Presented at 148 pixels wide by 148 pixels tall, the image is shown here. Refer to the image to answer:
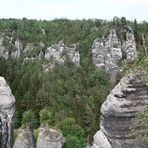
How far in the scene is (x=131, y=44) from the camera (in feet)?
530

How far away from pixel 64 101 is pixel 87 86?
24468 mm

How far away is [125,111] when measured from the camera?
1842 cm

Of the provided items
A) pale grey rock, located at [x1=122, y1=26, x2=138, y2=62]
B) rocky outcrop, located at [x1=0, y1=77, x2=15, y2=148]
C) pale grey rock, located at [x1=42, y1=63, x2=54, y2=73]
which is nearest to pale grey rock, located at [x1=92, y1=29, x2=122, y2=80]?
pale grey rock, located at [x1=122, y1=26, x2=138, y2=62]

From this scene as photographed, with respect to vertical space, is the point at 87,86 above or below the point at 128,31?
below

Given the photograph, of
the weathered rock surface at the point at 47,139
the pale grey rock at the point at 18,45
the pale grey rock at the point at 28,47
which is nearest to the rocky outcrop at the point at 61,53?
the pale grey rock at the point at 28,47

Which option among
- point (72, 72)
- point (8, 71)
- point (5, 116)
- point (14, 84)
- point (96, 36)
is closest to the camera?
point (5, 116)

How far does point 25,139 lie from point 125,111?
13722 mm

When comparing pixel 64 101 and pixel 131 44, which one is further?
pixel 131 44

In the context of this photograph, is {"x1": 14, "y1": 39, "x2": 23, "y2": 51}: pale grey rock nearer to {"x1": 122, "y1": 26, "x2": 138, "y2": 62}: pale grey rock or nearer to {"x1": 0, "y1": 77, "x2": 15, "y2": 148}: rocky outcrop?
{"x1": 122, "y1": 26, "x2": 138, "y2": 62}: pale grey rock

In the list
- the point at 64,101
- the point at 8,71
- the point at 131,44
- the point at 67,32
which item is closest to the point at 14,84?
the point at 8,71

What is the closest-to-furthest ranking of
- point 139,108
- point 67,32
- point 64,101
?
point 139,108
point 64,101
point 67,32

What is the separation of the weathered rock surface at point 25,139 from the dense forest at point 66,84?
13746 mm

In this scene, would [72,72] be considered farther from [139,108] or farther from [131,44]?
[139,108]

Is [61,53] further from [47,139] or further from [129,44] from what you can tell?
[47,139]
